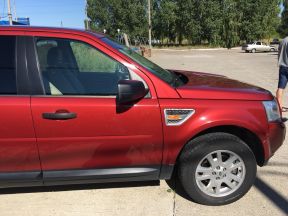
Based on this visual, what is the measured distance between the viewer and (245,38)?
6562cm

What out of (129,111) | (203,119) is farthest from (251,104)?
(129,111)

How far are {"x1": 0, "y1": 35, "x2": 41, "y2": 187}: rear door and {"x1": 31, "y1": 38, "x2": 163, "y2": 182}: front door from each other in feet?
0.27

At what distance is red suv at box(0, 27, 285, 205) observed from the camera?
357 cm

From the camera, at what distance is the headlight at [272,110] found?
3984 mm

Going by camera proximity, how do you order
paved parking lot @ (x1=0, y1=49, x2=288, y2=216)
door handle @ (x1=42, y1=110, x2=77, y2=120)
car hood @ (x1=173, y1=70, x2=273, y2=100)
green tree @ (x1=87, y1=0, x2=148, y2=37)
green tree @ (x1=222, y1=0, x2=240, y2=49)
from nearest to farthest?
door handle @ (x1=42, y1=110, x2=77, y2=120), car hood @ (x1=173, y1=70, x2=273, y2=100), paved parking lot @ (x1=0, y1=49, x2=288, y2=216), green tree @ (x1=222, y1=0, x2=240, y2=49), green tree @ (x1=87, y1=0, x2=148, y2=37)

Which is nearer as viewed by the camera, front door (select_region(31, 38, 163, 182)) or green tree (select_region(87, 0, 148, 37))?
front door (select_region(31, 38, 163, 182))

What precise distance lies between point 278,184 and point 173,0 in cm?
6390

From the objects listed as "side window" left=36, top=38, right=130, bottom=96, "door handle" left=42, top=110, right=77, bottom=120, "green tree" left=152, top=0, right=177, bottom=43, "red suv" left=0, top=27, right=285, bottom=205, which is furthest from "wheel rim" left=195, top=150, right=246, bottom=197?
"green tree" left=152, top=0, right=177, bottom=43

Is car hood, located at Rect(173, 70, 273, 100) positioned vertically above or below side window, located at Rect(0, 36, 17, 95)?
below

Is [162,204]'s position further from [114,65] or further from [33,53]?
[33,53]

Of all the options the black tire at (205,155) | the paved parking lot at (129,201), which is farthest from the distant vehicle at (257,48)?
the black tire at (205,155)

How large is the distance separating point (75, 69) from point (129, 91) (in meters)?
0.64

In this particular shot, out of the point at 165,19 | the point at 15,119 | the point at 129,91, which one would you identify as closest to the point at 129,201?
the point at 129,91

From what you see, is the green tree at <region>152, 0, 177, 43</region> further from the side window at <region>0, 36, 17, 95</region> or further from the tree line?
the side window at <region>0, 36, 17, 95</region>
